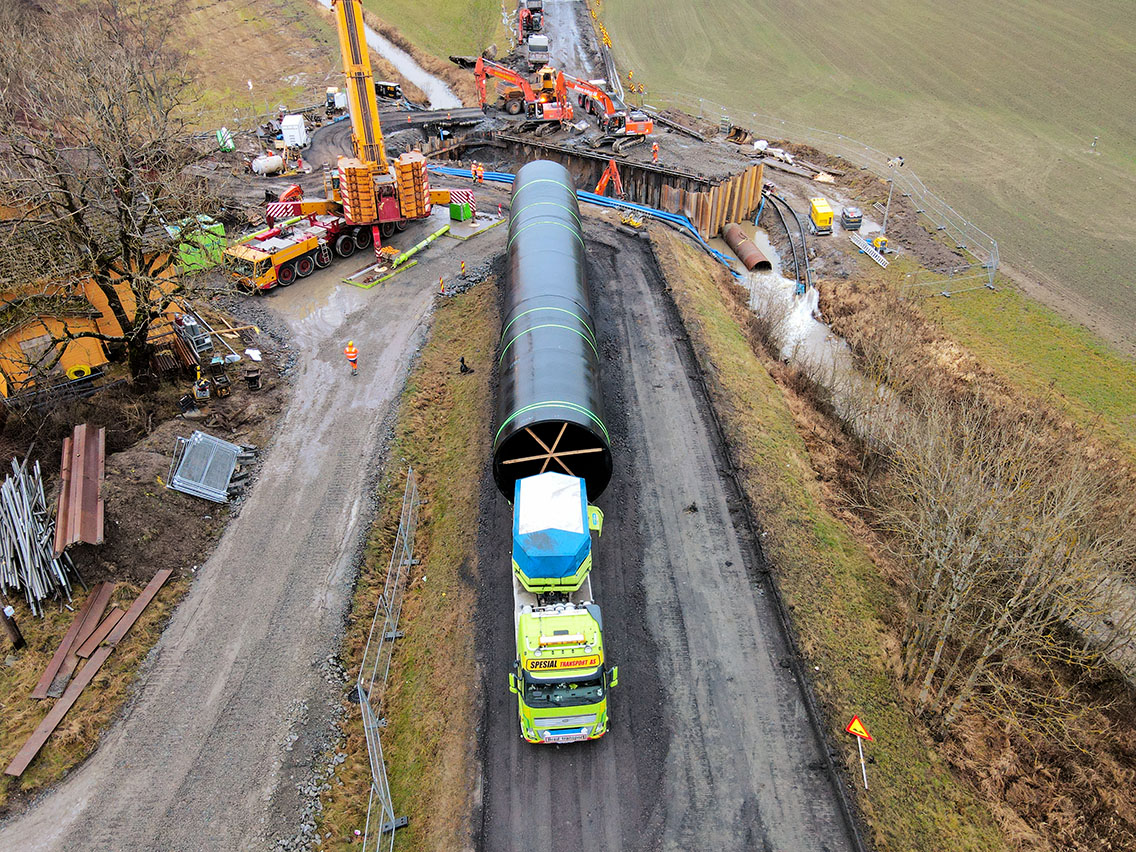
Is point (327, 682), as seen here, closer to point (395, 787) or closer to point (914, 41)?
point (395, 787)

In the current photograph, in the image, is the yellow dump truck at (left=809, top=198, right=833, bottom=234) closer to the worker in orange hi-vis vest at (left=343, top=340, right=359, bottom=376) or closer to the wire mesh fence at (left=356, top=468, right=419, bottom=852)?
the worker in orange hi-vis vest at (left=343, top=340, right=359, bottom=376)

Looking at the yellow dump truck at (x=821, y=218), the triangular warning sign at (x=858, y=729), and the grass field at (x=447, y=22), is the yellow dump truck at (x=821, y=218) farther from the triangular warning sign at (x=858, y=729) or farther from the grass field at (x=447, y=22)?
the grass field at (x=447, y=22)

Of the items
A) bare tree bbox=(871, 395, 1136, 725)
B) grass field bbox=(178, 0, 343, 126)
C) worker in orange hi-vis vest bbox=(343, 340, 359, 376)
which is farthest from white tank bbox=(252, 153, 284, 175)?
bare tree bbox=(871, 395, 1136, 725)

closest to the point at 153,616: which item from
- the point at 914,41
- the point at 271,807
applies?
the point at 271,807

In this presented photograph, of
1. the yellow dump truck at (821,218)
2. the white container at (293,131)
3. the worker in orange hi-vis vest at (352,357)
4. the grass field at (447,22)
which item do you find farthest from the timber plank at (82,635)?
the grass field at (447,22)

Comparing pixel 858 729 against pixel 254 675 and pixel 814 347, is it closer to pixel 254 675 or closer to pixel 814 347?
pixel 254 675

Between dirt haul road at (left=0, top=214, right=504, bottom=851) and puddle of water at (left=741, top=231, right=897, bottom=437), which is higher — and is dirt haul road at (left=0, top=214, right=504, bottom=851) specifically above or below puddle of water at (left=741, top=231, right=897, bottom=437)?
above

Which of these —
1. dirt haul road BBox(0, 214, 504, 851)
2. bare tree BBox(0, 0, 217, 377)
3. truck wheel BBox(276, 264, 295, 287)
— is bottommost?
dirt haul road BBox(0, 214, 504, 851)
